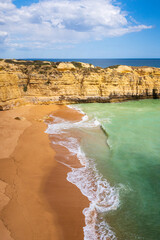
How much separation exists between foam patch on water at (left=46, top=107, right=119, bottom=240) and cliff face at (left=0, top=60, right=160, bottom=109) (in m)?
15.0

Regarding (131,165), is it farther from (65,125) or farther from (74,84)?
(74,84)

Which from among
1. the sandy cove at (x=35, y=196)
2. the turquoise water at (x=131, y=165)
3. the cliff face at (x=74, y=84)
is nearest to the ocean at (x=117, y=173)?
the turquoise water at (x=131, y=165)

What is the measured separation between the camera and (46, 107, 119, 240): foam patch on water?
6.39 meters

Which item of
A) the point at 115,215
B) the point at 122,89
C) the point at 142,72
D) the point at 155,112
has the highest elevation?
the point at 142,72

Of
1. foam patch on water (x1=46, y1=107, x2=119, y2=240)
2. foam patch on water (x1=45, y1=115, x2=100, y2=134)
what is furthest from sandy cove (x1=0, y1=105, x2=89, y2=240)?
foam patch on water (x1=45, y1=115, x2=100, y2=134)

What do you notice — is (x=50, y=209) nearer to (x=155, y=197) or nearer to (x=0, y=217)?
(x=0, y=217)

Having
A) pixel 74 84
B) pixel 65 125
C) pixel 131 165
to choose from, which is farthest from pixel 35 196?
pixel 74 84

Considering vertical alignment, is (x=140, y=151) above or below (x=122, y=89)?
below

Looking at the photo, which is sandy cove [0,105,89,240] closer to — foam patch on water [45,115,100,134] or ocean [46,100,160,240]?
ocean [46,100,160,240]

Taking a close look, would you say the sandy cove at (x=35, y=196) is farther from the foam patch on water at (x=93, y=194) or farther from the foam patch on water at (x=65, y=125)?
the foam patch on water at (x=65, y=125)

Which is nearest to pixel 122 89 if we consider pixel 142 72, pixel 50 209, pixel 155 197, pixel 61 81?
pixel 142 72

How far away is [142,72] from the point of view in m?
31.0

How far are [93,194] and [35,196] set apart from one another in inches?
102

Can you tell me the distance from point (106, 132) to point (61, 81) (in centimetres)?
1426
